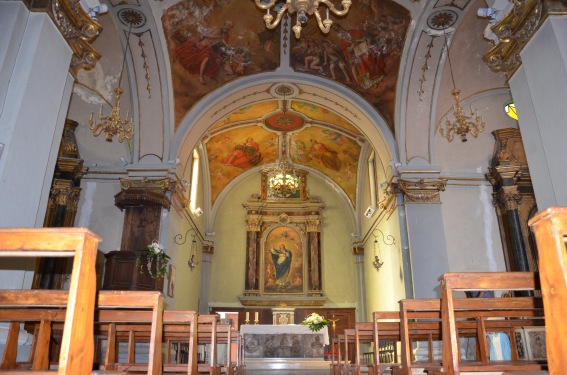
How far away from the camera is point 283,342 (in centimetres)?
994

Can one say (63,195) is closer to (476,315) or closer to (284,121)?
(284,121)

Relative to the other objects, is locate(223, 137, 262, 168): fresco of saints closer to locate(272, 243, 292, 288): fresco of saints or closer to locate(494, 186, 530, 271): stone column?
locate(272, 243, 292, 288): fresco of saints

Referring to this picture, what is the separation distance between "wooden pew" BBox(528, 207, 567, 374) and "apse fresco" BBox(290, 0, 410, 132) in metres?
7.40

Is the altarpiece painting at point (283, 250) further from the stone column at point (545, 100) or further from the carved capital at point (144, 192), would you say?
the stone column at point (545, 100)

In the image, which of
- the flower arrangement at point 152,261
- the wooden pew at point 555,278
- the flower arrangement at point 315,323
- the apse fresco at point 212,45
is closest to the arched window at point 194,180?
the apse fresco at point 212,45

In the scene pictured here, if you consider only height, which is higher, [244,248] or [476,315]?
[244,248]

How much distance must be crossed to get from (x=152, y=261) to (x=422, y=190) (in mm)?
5549

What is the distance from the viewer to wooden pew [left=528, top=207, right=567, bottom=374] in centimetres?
195

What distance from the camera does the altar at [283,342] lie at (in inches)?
388

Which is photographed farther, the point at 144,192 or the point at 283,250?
the point at 283,250

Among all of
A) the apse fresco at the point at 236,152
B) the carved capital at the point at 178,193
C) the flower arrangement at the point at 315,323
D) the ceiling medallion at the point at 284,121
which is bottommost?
the flower arrangement at the point at 315,323

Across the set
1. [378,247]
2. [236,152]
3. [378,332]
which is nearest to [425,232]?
[378,247]

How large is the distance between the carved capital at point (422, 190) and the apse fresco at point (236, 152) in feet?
18.2

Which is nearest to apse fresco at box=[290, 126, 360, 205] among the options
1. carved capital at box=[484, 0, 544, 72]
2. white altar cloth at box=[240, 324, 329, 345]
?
white altar cloth at box=[240, 324, 329, 345]
